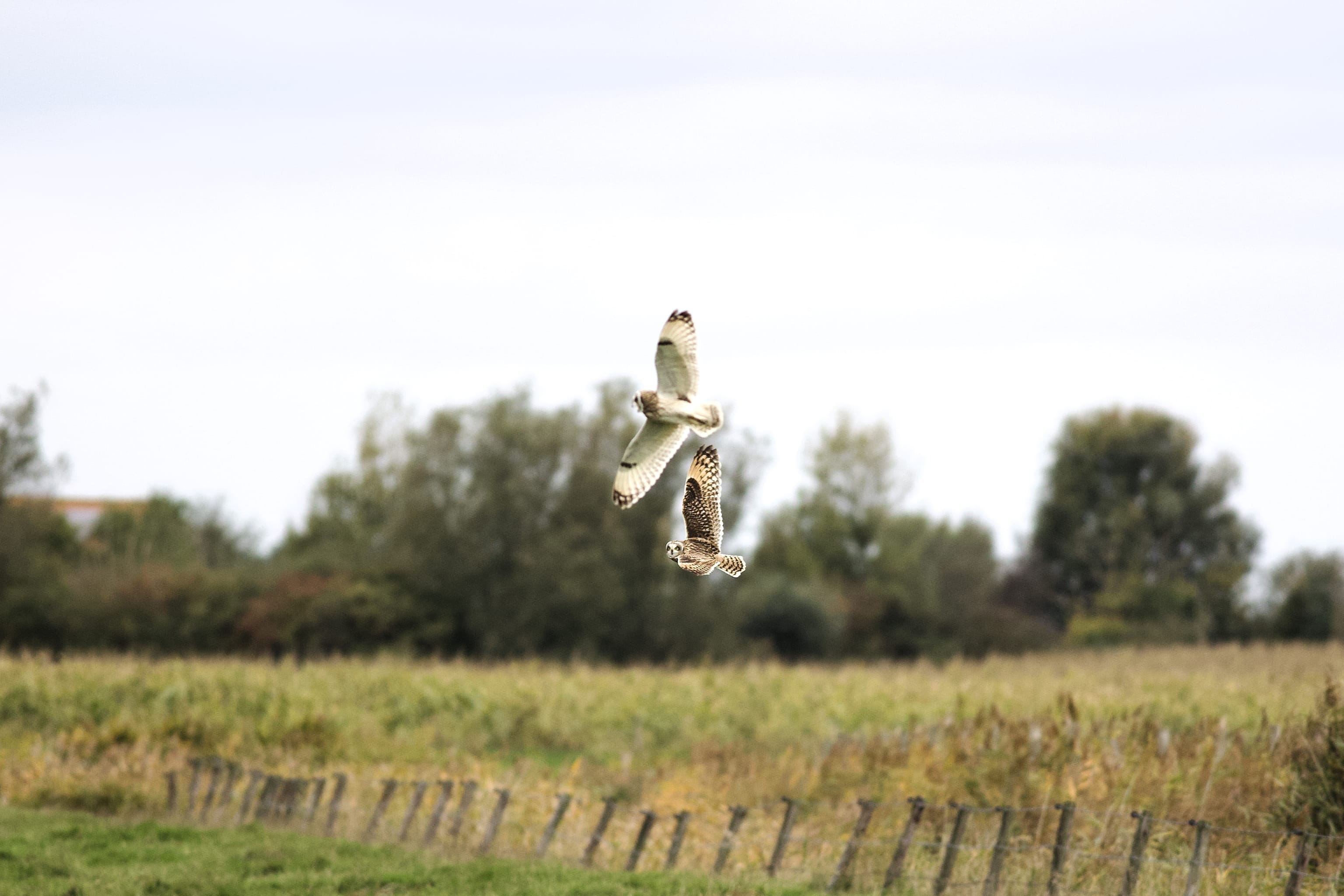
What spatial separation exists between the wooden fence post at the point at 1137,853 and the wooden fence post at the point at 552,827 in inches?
250

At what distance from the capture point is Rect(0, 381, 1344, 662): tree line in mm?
47156

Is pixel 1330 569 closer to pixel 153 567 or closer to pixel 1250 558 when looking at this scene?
pixel 1250 558

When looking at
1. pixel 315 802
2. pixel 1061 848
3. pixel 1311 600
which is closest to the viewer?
pixel 1061 848

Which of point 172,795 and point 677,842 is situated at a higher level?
point 677,842

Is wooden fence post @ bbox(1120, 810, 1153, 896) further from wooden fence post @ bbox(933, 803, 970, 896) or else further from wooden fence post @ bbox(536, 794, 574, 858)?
wooden fence post @ bbox(536, 794, 574, 858)

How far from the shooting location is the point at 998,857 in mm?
12203

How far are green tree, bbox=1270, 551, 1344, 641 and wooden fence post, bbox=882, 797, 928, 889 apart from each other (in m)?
43.2

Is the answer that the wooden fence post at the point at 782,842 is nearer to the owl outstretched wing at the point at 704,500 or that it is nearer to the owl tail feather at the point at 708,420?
the owl outstretched wing at the point at 704,500

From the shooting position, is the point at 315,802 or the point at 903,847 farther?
the point at 315,802

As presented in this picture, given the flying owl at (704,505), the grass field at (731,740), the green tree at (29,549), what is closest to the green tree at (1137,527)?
the grass field at (731,740)

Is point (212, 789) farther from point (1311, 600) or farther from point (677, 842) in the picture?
point (1311, 600)

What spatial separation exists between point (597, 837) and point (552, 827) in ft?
2.16

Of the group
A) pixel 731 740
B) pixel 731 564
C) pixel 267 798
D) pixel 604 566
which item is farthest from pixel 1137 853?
pixel 604 566

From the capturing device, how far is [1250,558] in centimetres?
6078
